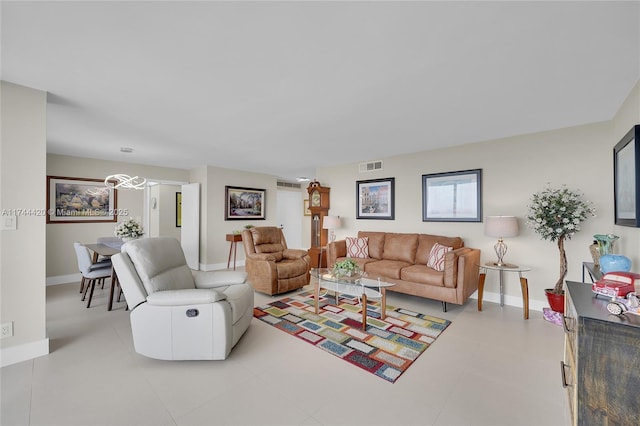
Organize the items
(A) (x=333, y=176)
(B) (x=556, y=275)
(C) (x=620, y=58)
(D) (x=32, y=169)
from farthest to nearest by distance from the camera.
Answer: (A) (x=333, y=176)
(B) (x=556, y=275)
(D) (x=32, y=169)
(C) (x=620, y=58)

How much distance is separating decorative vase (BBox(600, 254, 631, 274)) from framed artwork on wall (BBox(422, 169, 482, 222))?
229 centimetres

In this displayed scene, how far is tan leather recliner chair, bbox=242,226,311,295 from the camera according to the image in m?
3.91

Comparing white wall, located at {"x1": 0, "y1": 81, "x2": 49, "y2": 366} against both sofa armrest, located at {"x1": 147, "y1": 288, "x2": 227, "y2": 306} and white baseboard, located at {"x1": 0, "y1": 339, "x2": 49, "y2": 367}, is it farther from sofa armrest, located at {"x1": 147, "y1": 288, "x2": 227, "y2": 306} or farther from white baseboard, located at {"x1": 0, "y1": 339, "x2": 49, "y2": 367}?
sofa armrest, located at {"x1": 147, "y1": 288, "x2": 227, "y2": 306}

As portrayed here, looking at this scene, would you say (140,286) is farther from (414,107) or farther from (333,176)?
(333,176)

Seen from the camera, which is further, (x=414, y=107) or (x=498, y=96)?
(x=414, y=107)

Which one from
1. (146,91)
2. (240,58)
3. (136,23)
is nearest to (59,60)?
(146,91)

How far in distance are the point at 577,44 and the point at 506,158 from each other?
2.30 m

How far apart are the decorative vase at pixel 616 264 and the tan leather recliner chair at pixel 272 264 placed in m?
3.30

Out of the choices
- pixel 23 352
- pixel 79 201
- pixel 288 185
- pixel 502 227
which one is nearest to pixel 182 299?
pixel 23 352

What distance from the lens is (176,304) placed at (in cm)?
217

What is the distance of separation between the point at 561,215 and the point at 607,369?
2.65 m

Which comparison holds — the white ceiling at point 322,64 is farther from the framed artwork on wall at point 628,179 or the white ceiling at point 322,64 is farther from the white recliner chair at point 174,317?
the white recliner chair at point 174,317

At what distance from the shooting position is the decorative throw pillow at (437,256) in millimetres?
3646

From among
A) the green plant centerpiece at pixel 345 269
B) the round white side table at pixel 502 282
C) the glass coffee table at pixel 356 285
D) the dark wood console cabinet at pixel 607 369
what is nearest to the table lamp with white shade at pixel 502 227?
the round white side table at pixel 502 282
